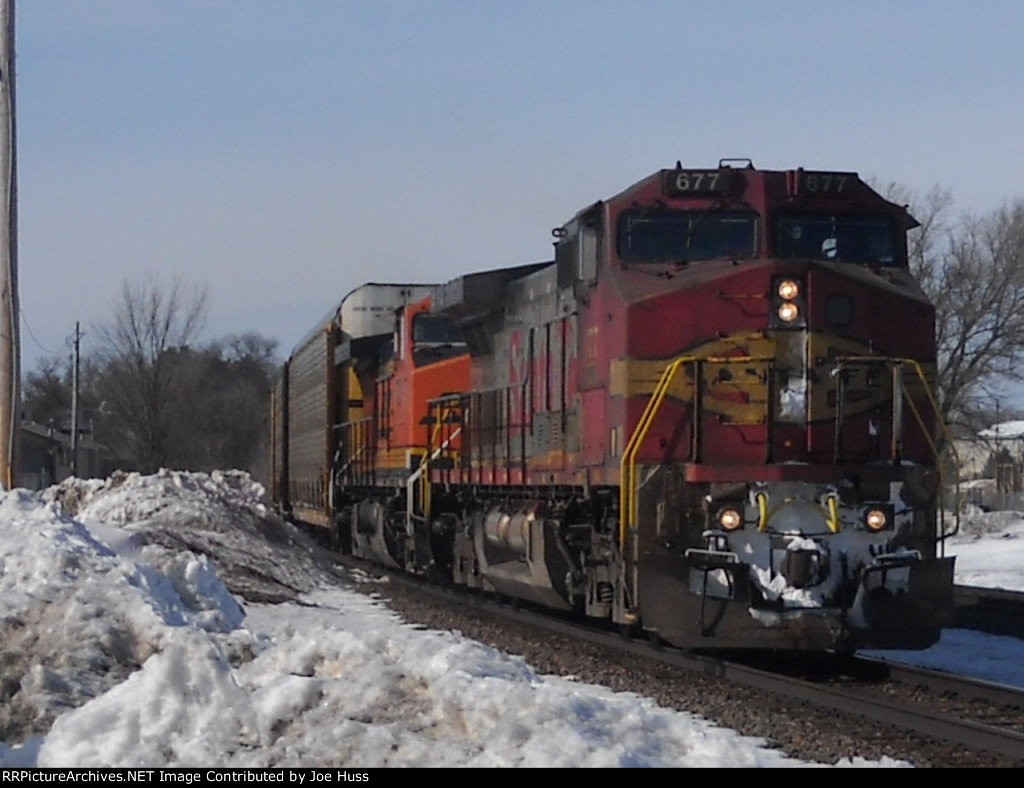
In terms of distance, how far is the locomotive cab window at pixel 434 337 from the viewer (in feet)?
62.3

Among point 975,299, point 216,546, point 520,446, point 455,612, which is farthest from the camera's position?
point 975,299

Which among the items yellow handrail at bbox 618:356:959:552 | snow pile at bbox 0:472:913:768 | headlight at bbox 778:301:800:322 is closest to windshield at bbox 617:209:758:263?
headlight at bbox 778:301:800:322

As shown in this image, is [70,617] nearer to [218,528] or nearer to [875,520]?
[875,520]

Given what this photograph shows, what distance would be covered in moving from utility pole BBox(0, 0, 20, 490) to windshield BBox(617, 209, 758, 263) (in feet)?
28.6

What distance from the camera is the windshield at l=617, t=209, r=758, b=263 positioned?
433 inches

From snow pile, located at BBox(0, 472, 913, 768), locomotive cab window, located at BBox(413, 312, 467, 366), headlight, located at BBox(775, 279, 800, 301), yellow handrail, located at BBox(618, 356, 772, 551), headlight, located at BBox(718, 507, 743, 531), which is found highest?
locomotive cab window, located at BBox(413, 312, 467, 366)

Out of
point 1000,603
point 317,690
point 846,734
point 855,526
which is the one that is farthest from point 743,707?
point 1000,603

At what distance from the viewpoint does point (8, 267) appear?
17000 millimetres

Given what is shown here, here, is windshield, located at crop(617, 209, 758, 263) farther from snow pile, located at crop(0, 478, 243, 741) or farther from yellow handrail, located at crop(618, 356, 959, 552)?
snow pile, located at crop(0, 478, 243, 741)

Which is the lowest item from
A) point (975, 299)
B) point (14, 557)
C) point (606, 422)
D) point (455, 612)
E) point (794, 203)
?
point (455, 612)

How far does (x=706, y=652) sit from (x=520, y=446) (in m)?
3.18

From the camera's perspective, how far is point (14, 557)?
9.21m

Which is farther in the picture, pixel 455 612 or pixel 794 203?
pixel 455 612
